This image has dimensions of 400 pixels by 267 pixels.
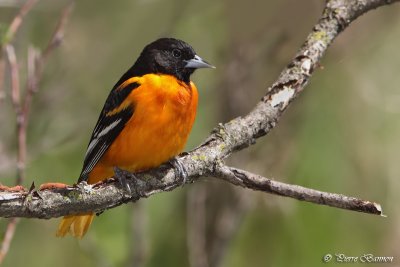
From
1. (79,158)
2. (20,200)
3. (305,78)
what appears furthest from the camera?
(79,158)

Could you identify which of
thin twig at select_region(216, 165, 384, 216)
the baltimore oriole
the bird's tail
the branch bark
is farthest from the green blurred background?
thin twig at select_region(216, 165, 384, 216)

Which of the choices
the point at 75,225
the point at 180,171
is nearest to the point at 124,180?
the point at 180,171

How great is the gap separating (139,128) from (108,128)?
0.78ft

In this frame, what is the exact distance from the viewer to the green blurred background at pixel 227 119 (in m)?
5.66

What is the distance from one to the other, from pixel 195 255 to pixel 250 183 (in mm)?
2448

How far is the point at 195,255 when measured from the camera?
5.71m

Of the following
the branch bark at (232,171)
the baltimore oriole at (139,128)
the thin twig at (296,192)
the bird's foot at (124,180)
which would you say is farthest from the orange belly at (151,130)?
the thin twig at (296,192)

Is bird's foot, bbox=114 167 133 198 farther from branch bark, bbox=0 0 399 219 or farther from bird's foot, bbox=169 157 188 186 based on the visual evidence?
bird's foot, bbox=169 157 188 186

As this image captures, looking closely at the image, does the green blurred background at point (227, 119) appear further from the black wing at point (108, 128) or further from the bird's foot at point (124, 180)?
the bird's foot at point (124, 180)

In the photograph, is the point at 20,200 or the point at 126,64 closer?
the point at 20,200

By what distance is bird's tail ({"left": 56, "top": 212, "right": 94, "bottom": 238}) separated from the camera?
13.3ft

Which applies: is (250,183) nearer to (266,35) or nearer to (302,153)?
(302,153)

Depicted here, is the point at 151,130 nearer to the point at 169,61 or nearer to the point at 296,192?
the point at 169,61

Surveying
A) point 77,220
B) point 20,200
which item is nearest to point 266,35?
point 77,220
